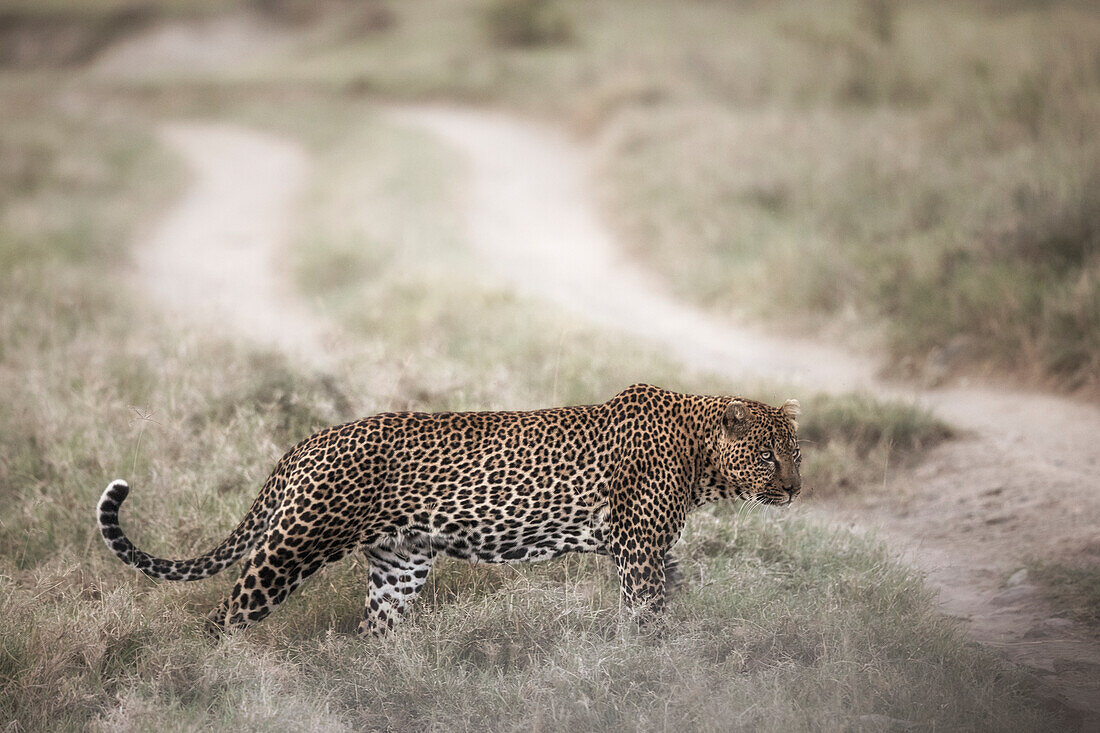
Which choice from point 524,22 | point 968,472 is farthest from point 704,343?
point 524,22

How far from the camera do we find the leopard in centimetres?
450

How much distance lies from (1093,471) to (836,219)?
6.88 meters

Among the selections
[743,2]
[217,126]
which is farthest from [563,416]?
[217,126]

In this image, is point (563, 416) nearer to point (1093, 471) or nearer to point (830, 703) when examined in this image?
point (830, 703)

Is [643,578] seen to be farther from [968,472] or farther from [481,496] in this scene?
[968,472]

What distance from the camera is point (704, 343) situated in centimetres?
1143

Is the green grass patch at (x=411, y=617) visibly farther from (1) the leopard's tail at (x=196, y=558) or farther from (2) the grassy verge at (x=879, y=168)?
(2) the grassy verge at (x=879, y=168)

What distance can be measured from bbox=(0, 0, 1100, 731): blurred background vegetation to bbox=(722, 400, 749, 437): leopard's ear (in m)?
0.94

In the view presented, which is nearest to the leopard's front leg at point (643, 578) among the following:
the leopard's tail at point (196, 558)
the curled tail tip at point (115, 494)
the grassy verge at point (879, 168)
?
the leopard's tail at point (196, 558)

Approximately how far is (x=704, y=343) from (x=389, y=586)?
716 centimetres

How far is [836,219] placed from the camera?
13477 millimetres

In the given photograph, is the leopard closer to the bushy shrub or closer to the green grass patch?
the green grass patch

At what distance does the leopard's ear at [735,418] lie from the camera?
15.2 feet

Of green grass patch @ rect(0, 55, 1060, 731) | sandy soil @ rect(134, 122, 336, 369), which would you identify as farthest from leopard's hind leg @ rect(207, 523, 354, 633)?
sandy soil @ rect(134, 122, 336, 369)
